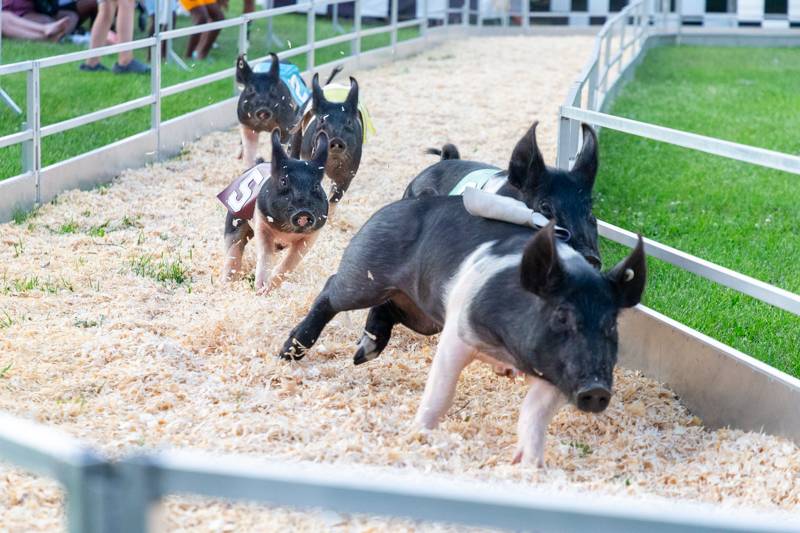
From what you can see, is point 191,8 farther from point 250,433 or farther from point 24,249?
point 250,433

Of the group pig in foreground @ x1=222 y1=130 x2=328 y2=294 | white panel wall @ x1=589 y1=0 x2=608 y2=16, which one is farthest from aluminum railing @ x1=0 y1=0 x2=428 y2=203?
white panel wall @ x1=589 y1=0 x2=608 y2=16

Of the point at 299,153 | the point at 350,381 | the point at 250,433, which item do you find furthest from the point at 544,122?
the point at 250,433

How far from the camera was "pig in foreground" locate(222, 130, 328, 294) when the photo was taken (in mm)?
5336

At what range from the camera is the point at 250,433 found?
12.4 ft

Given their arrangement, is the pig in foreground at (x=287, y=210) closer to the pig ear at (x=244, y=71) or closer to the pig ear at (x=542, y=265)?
the pig ear at (x=542, y=265)

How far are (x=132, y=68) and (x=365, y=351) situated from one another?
7868mm

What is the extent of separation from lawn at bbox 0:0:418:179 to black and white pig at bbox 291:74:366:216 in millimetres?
1893

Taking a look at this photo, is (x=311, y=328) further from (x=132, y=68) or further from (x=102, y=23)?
(x=132, y=68)

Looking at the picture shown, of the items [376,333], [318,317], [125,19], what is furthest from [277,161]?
[125,19]

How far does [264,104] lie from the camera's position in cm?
825

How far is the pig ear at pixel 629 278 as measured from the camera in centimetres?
345

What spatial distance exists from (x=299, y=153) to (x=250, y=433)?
2.96 m

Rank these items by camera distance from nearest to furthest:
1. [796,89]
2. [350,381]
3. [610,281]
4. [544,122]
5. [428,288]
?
[610,281] → [428,288] → [350,381] → [544,122] → [796,89]

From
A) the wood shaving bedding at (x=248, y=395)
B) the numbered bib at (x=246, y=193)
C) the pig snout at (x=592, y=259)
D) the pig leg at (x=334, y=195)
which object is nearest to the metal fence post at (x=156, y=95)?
the wood shaving bedding at (x=248, y=395)
